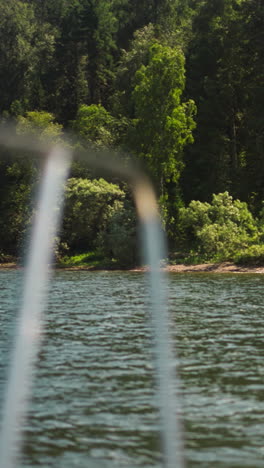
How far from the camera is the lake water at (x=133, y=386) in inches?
433

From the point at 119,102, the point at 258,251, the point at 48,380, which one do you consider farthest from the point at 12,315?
the point at 119,102

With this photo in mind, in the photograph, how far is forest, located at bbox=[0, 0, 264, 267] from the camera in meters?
65.1

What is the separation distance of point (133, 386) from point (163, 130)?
189 ft

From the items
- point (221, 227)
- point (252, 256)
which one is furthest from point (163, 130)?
point (252, 256)

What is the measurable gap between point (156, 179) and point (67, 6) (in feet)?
209

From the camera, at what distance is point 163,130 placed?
234 ft

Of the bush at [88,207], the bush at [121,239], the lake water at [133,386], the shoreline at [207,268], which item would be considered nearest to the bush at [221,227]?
the shoreline at [207,268]

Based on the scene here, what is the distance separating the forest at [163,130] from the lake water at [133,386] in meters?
32.2

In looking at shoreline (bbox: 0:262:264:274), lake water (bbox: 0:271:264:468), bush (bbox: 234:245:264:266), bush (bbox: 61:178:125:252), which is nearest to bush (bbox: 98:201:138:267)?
shoreline (bbox: 0:262:264:274)

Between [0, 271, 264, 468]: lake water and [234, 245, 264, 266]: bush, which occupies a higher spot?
[234, 245, 264, 266]: bush

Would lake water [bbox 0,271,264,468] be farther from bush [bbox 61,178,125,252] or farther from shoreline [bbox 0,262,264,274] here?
bush [bbox 61,178,125,252]

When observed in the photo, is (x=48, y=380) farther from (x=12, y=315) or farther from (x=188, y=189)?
(x=188, y=189)

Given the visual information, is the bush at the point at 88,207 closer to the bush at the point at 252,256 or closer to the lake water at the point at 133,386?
the bush at the point at 252,256

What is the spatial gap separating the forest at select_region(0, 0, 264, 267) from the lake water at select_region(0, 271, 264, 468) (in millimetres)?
32151
